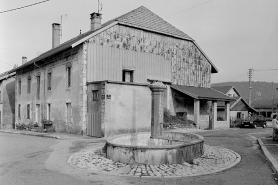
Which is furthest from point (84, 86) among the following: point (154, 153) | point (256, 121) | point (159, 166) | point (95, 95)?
point (256, 121)

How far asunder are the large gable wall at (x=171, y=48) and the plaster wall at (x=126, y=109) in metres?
4.08

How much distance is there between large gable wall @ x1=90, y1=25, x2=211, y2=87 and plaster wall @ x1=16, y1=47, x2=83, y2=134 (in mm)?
2635

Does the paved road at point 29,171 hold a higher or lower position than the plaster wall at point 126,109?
lower

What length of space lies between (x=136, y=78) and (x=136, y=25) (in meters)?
4.13

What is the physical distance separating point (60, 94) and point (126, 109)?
21.7 ft

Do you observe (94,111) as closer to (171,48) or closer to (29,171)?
(29,171)

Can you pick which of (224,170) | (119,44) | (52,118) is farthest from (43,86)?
(224,170)

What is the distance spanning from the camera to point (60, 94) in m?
21.3

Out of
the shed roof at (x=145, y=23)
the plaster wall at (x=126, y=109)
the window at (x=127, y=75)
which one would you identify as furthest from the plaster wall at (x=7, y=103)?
the plaster wall at (x=126, y=109)

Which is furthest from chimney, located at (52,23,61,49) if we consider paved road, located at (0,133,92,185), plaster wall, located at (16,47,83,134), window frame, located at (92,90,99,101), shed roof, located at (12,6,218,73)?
paved road, located at (0,133,92,185)

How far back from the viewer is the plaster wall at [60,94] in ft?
61.6

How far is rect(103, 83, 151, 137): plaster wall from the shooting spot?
16.6 metres

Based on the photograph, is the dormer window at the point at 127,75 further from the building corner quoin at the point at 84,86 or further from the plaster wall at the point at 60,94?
the plaster wall at the point at 60,94

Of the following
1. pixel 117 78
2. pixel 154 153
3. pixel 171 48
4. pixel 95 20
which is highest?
pixel 95 20
